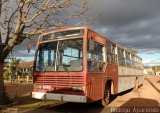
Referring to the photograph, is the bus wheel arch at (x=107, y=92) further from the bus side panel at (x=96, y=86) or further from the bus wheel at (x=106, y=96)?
the bus side panel at (x=96, y=86)

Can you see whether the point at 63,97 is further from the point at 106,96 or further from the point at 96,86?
the point at 106,96

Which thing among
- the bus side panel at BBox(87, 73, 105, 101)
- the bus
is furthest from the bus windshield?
the bus side panel at BBox(87, 73, 105, 101)

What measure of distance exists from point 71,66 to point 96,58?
131cm

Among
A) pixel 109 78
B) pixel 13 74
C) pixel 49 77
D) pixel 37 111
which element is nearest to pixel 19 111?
pixel 37 111

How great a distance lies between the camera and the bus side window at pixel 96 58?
11054mm

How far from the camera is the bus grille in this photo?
35.0ft

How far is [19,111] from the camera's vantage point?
11203mm

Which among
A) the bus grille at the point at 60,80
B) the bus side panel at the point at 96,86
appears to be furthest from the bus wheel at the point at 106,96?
the bus grille at the point at 60,80

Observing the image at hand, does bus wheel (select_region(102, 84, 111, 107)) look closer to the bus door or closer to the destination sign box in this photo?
the bus door

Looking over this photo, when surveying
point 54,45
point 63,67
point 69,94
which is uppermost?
point 54,45

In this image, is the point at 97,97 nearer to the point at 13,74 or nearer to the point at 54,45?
the point at 54,45

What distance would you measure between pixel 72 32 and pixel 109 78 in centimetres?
322

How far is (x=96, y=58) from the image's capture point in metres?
11.7

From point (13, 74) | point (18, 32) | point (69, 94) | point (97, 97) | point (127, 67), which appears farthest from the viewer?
point (13, 74)
